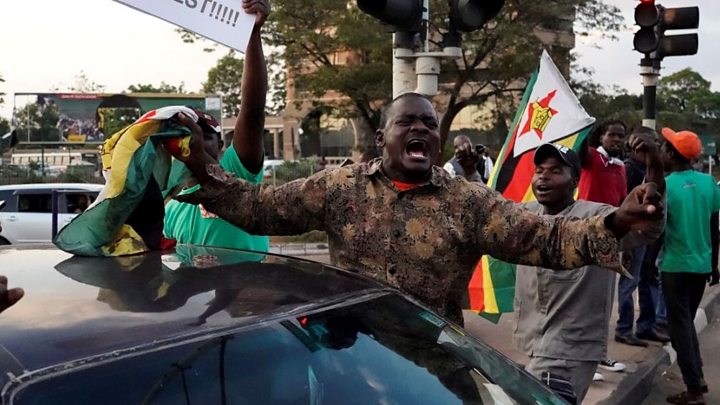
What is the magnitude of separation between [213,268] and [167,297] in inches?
11.0

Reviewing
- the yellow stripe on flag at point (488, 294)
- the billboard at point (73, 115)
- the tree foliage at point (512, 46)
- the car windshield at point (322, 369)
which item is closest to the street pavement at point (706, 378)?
the yellow stripe on flag at point (488, 294)

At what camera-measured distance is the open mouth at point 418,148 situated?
8.95 ft

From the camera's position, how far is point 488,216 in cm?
265

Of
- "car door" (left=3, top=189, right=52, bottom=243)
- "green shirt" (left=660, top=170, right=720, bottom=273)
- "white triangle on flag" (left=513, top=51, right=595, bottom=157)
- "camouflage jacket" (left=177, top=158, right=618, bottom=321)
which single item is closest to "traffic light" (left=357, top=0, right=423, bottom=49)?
"white triangle on flag" (left=513, top=51, right=595, bottom=157)

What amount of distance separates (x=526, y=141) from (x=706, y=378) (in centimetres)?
255

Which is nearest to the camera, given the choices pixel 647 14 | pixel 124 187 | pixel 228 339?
pixel 228 339

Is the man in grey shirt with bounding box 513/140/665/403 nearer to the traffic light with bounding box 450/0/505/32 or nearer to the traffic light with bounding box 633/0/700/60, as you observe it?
the traffic light with bounding box 450/0/505/32

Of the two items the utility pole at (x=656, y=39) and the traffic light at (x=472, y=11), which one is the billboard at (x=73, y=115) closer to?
the utility pole at (x=656, y=39)

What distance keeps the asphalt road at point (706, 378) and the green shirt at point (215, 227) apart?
3.74 m

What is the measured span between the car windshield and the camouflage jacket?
39cm

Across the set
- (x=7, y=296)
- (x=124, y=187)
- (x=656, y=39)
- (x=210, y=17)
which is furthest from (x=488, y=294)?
(x=656, y=39)

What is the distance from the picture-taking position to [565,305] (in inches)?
140

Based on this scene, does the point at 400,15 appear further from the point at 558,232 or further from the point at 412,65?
the point at 558,232

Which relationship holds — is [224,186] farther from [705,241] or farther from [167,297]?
[705,241]
